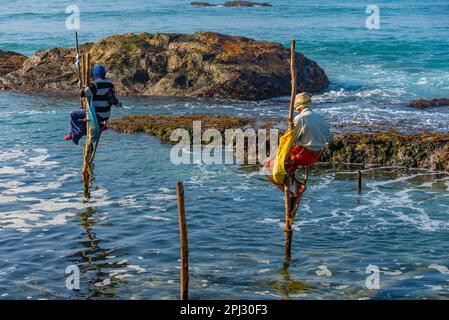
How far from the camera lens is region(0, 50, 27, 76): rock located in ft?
117

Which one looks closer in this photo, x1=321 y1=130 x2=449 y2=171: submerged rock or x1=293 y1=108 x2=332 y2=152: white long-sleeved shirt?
x1=293 y1=108 x2=332 y2=152: white long-sleeved shirt

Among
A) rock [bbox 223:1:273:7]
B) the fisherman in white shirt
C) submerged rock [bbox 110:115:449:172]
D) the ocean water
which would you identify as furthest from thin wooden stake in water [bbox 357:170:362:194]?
rock [bbox 223:1:273:7]

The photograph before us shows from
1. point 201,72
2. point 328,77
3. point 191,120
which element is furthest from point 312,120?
point 328,77

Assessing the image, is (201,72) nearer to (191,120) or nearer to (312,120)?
(191,120)

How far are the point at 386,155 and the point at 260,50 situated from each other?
12.4 meters

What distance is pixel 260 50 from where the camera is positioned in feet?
106

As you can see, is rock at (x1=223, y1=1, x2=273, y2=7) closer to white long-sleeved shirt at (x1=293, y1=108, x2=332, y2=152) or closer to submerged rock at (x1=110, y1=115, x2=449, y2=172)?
submerged rock at (x1=110, y1=115, x2=449, y2=172)

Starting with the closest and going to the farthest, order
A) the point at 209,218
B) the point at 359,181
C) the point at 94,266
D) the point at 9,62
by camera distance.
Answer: the point at 94,266 < the point at 209,218 < the point at 359,181 < the point at 9,62

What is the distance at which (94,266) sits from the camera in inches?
557

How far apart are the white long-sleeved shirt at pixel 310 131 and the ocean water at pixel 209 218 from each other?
2.48 metres

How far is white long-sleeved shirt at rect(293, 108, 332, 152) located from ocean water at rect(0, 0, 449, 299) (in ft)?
8.13

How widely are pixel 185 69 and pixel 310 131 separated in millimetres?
18973

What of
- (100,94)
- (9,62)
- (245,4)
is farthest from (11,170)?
(245,4)

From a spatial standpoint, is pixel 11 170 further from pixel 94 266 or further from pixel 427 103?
pixel 427 103
